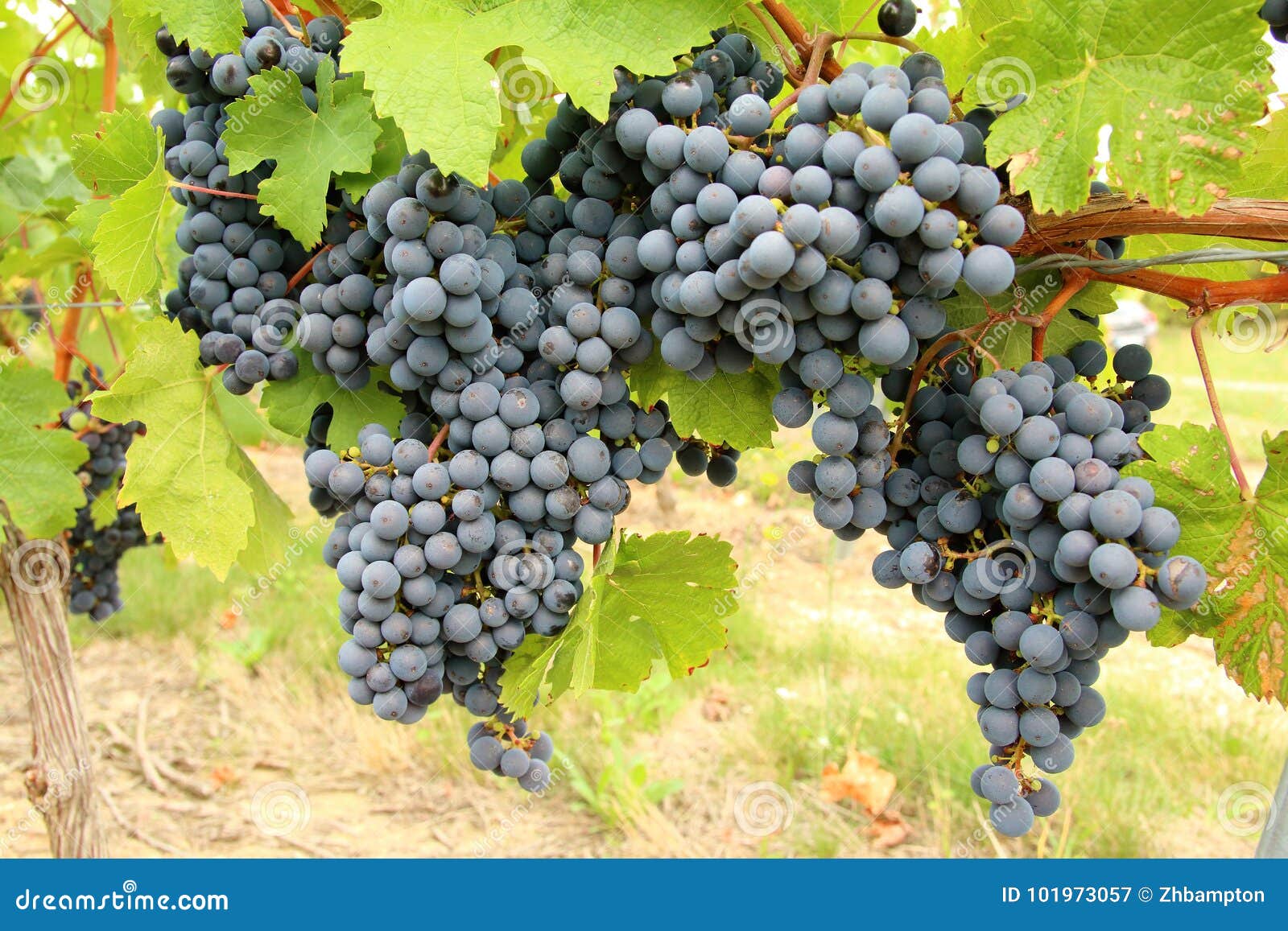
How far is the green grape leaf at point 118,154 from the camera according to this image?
4.09 ft

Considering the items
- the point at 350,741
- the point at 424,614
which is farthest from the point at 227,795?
the point at 424,614

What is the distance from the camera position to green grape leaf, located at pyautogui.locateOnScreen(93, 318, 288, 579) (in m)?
1.25

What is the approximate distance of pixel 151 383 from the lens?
4.16 feet

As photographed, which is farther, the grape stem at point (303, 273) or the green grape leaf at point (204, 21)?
the grape stem at point (303, 273)

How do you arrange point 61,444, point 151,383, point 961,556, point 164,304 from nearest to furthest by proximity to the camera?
1. point 961,556
2. point 151,383
3. point 164,304
4. point 61,444

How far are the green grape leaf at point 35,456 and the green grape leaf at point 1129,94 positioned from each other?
5.87 ft

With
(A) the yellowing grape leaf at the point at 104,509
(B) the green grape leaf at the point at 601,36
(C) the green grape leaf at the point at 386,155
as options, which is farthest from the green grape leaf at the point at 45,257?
(B) the green grape leaf at the point at 601,36

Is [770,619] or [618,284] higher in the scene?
[618,284]

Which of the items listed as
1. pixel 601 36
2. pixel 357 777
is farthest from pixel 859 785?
pixel 601 36

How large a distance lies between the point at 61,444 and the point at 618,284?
4.62 feet

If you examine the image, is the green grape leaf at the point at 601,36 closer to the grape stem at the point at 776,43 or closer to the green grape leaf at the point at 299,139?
the grape stem at the point at 776,43

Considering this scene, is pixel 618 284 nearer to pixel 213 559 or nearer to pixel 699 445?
pixel 699 445

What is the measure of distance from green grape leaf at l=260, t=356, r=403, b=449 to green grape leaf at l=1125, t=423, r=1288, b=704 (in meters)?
0.94

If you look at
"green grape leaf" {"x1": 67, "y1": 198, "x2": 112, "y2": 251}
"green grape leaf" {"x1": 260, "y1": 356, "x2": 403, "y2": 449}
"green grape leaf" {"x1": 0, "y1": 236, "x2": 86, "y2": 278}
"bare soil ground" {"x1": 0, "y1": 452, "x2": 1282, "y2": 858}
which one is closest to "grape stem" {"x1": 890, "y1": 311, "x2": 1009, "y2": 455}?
"green grape leaf" {"x1": 260, "y1": 356, "x2": 403, "y2": 449}
